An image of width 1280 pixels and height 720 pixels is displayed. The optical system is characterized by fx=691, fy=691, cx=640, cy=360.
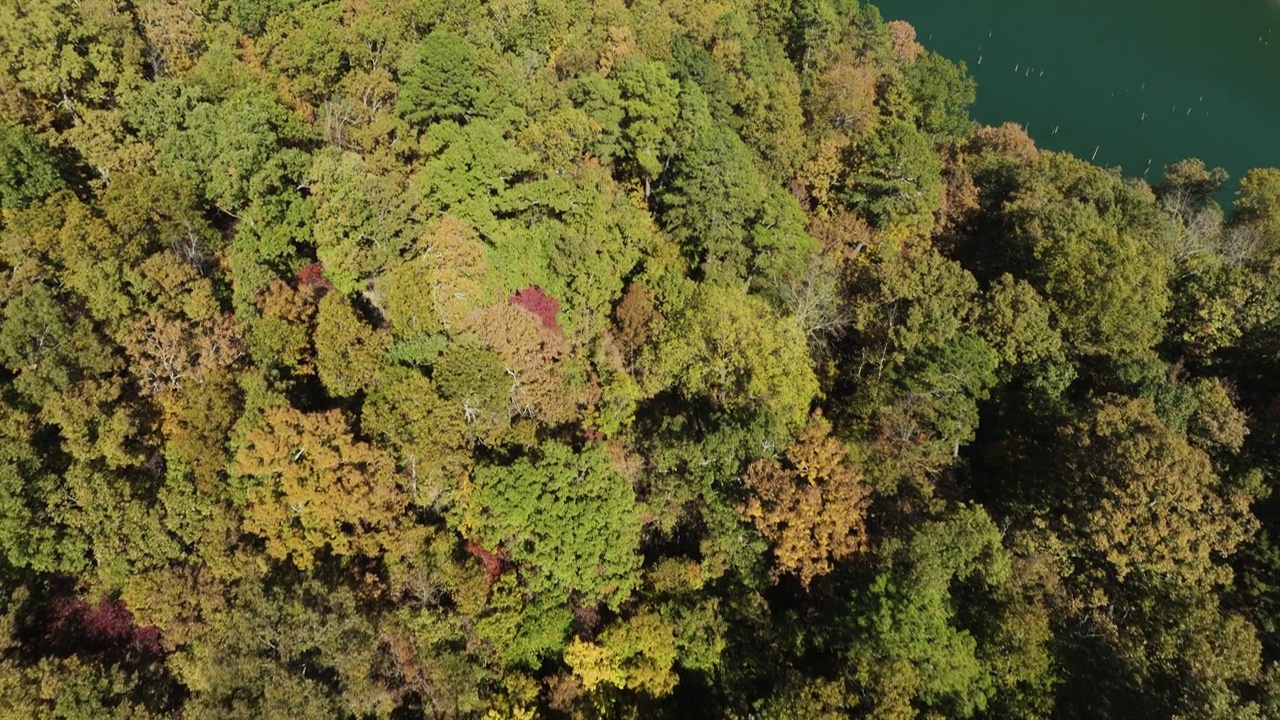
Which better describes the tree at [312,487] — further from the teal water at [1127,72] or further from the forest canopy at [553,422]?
the teal water at [1127,72]

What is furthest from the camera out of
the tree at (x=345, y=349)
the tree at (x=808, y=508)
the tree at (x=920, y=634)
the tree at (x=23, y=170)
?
the tree at (x=23, y=170)

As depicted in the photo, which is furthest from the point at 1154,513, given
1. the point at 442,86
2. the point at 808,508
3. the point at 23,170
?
the point at 23,170

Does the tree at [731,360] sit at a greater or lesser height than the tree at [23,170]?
lesser

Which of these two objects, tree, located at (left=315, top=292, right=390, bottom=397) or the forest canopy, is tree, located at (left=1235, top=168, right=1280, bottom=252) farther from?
tree, located at (left=315, top=292, right=390, bottom=397)

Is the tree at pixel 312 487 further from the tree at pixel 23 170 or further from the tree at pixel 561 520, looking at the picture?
the tree at pixel 23 170

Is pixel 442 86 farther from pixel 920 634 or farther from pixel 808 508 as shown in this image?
pixel 920 634

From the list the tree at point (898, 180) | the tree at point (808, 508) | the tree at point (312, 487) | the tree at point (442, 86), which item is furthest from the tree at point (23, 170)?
the tree at point (898, 180)

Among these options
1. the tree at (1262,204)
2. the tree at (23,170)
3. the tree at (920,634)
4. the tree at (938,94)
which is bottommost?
the tree at (920,634)

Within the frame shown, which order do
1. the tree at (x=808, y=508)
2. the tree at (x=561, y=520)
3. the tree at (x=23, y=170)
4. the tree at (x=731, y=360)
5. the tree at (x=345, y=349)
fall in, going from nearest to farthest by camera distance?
the tree at (x=808, y=508) < the tree at (x=561, y=520) < the tree at (x=345, y=349) < the tree at (x=23, y=170) < the tree at (x=731, y=360)

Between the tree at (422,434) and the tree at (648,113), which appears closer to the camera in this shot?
the tree at (422,434)
